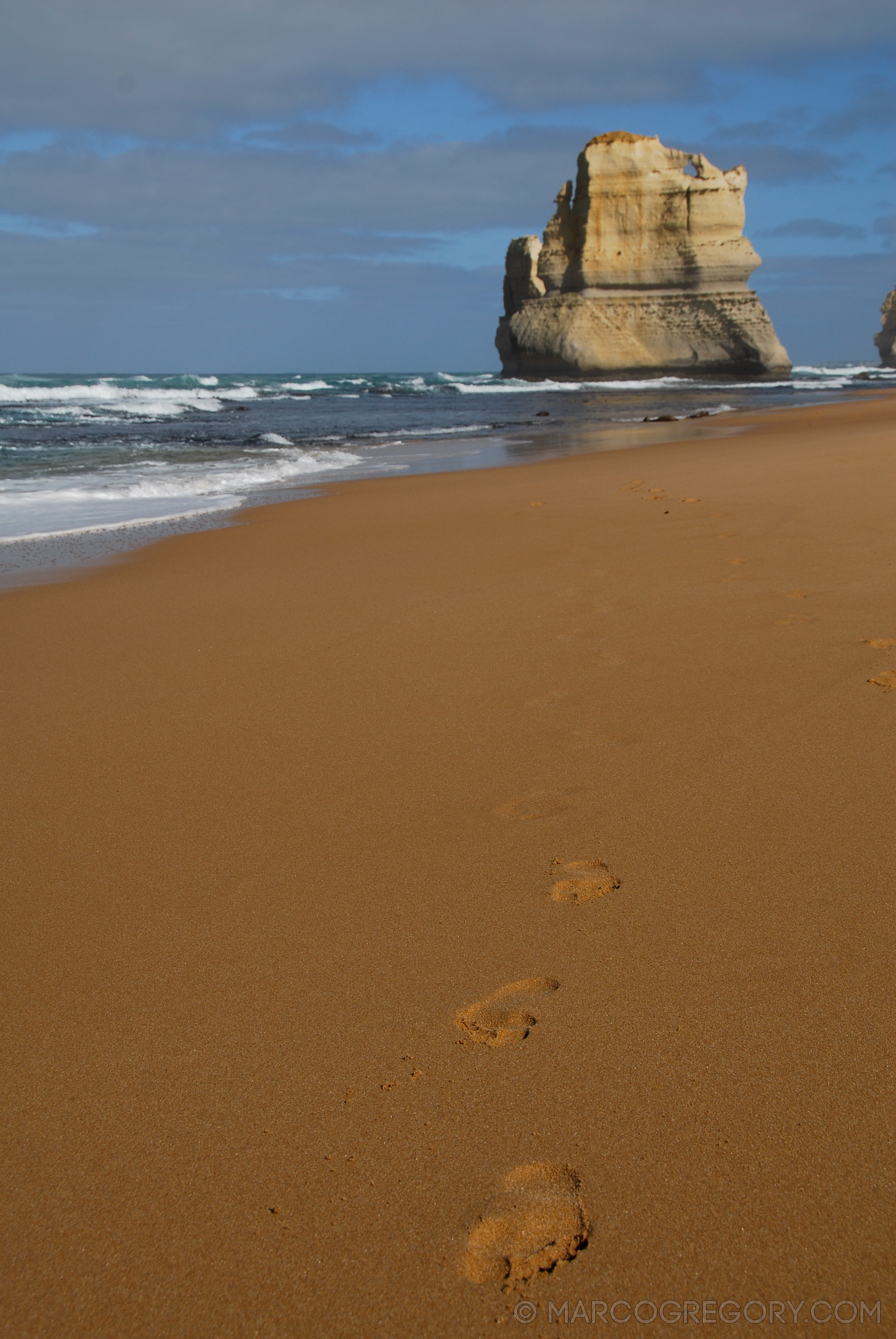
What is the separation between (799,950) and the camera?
1.69 meters

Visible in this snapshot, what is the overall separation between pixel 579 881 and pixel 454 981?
0.43 metres

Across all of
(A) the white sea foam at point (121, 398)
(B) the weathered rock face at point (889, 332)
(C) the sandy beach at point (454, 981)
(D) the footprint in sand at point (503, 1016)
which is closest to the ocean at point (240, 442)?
(A) the white sea foam at point (121, 398)

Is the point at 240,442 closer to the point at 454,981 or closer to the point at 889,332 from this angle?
the point at 454,981

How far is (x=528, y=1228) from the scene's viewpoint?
48.0 inches

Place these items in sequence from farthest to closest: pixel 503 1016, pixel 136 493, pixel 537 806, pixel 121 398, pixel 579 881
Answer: pixel 121 398 < pixel 136 493 < pixel 537 806 < pixel 579 881 < pixel 503 1016

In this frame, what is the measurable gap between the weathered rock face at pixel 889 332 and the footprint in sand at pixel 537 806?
76639 millimetres

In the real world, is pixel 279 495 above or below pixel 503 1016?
above

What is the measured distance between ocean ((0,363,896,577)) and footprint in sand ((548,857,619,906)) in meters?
4.93

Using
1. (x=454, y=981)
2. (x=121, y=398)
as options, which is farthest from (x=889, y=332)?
(x=454, y=981)

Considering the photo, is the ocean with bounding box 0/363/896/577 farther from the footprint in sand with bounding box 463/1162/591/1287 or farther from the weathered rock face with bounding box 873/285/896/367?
the weathered rock face with bounding box 873/285/896/367

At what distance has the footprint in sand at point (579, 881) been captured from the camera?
1.92 meters

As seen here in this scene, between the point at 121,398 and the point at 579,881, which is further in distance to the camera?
the point at 121,398

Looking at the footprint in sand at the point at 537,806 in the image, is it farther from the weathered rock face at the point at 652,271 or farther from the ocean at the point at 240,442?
the weathered rock face at the point at 652,271

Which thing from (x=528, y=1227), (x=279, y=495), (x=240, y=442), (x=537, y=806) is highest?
(x=240, y=442)
